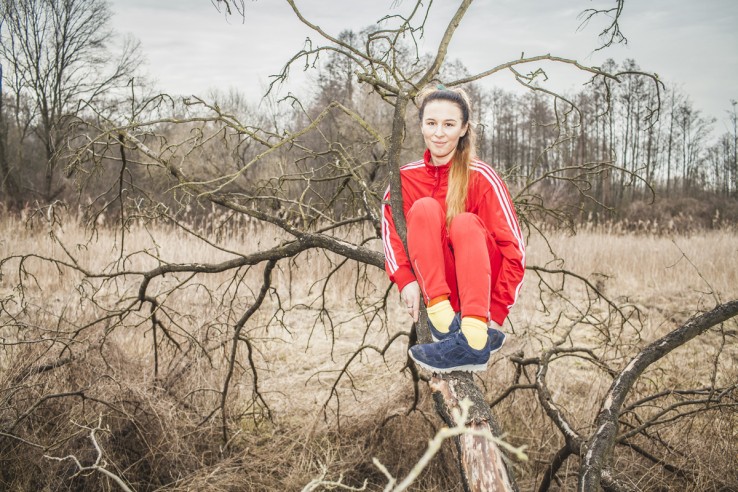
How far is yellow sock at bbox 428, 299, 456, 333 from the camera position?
1919mm

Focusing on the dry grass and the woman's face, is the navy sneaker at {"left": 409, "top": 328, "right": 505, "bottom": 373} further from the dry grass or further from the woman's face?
the woman's face

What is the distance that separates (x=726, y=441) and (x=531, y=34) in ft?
9.01

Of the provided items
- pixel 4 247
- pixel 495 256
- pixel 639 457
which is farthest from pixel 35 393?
pixel 4 247

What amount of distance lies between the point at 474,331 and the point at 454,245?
14.2 inches

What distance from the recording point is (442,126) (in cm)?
223

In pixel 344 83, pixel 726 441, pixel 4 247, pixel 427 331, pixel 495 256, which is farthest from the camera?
pixel 344 83

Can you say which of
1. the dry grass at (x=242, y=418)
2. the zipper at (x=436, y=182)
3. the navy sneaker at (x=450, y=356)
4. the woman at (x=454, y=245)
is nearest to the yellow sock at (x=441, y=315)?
the woman at (x=454, y=245)

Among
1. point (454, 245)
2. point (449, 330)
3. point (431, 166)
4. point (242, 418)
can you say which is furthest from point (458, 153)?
point (242, 418)

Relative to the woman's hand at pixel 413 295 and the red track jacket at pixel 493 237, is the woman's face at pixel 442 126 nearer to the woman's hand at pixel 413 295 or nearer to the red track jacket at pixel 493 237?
the red track jacket at pixel 493 237

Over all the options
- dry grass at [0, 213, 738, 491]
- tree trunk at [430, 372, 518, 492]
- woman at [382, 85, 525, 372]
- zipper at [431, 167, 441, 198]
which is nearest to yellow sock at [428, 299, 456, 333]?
woman at [382, 85, 525, 372]

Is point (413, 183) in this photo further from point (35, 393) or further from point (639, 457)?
point (35, 393)

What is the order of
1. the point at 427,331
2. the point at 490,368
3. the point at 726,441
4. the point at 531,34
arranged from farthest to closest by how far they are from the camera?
the point at 490,368, the point at 531,34, the point at 726,441, the point at 427,331

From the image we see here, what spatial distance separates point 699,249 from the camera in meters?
8.90

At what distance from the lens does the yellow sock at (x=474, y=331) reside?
5.83 ft
